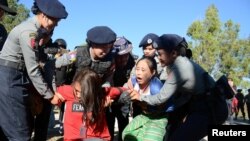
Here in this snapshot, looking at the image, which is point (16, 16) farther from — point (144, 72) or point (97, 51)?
point (144, 72)

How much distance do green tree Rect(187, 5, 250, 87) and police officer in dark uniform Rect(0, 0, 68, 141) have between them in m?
26.5

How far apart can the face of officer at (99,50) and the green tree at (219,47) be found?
25.9 meters

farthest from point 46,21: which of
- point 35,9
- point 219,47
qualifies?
point 219,47

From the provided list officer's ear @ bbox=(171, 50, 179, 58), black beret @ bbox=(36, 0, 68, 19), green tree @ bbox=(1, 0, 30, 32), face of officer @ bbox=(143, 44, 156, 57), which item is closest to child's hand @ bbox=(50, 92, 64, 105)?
black beret @ bbox=(36, 0, 68, 19)

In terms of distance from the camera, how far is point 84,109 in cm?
367

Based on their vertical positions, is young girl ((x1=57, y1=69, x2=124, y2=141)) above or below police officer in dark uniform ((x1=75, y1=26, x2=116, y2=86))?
below

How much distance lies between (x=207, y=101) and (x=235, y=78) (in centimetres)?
2865

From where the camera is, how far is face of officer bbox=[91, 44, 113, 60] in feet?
13.5

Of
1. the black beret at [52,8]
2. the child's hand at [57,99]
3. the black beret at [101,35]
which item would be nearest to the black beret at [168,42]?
the black beret at [101,35]

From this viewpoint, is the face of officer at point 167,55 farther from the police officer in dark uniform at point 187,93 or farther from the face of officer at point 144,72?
the face of officer at point 144,72

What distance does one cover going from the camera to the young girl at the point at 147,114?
157 inches

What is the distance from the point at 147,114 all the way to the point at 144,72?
482mm

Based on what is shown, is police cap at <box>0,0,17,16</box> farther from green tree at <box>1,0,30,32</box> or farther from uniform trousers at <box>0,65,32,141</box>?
green tree at <box>1,0,30,32</box>

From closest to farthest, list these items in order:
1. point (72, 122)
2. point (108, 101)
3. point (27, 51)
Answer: point (27, 51) → point (72, 122) → point (108, 101)
